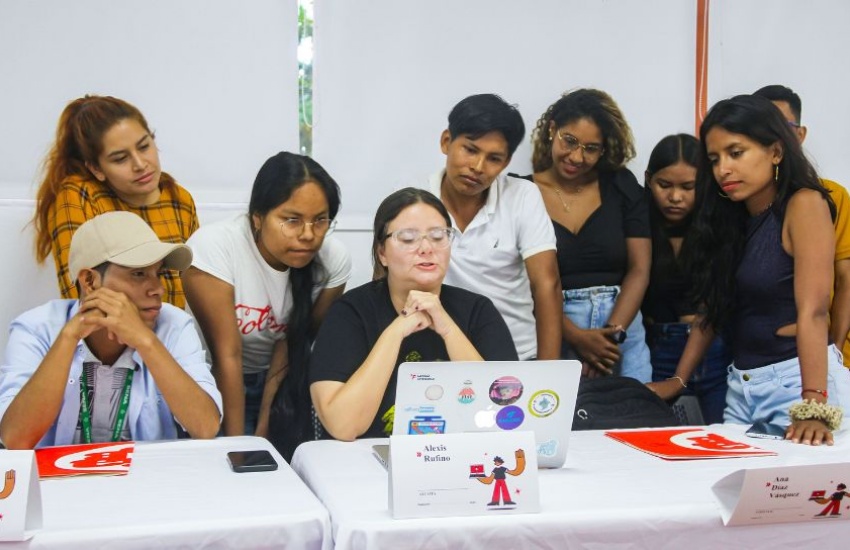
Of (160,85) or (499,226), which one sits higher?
(160,85)

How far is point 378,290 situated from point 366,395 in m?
0.36

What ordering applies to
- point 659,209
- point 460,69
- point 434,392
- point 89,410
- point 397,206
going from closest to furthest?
point 434,392, point 89,410, point 397,206, point 659,209, point 460,69

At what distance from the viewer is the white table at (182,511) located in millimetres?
1120

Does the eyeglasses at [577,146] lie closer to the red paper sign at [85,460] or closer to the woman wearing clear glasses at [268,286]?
the woman wearing clear glasses at [268,286]

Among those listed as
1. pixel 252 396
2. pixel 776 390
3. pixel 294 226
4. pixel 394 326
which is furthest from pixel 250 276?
pixel 776 390

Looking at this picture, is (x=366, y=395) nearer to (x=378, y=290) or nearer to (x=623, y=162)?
(x=378, y=290)

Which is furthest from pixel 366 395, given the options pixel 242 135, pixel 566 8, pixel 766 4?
pixel 766 4

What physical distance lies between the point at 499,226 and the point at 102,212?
1.05 meters

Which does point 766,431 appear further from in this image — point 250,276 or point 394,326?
point 250,276

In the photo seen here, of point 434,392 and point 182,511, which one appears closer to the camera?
point 182,511

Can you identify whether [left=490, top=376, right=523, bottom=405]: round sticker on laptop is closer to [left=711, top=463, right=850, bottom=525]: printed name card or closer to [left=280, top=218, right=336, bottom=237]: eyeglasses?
[left=711, top=463, right=850, bottom=525]: printed name card

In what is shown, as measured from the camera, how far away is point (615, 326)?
8.62 feet

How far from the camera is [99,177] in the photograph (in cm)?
237

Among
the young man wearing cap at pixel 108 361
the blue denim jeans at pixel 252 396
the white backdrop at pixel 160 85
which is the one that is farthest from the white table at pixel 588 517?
the white backdrop at pixel 160 85
